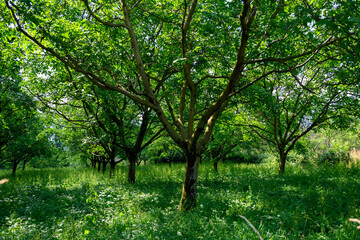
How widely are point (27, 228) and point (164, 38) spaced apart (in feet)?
23.5

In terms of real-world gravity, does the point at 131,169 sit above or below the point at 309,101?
below

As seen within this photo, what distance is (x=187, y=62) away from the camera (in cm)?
611

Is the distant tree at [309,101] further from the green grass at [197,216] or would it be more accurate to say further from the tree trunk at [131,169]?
the tree trunk at [131,169]

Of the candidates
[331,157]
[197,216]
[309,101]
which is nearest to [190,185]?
[197,216]

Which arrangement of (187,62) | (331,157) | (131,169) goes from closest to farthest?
(187,62) → (131,169) → (331,157)

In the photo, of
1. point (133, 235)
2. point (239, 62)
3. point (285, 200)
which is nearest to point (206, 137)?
point (239, 62)

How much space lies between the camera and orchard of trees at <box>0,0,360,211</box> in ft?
16.7

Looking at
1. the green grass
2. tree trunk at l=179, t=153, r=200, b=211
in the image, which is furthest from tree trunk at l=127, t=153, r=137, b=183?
tree trunk at l=179, t=153, r=200, b=211

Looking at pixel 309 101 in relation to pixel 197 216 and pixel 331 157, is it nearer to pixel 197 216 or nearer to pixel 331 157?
pixel 197 216

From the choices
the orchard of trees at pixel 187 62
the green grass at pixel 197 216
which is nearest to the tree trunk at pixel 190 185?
the orchard of trees at pixel 187 62

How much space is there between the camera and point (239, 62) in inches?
206

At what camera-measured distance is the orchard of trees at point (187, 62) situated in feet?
16.7

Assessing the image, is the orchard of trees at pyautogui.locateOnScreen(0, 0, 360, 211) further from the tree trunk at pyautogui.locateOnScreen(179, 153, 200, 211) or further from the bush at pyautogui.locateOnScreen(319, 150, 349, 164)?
the bush at pyautogui.locateOnScreen(319, 150, 349, 164)

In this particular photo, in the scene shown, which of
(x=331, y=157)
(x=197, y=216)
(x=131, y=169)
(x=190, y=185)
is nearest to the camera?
(x=197, y=216)
